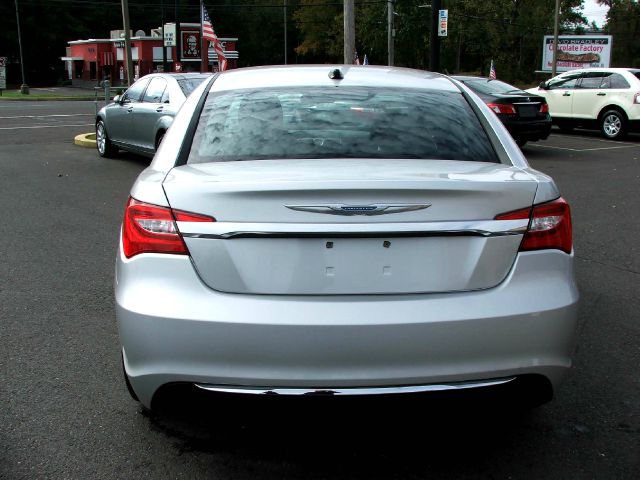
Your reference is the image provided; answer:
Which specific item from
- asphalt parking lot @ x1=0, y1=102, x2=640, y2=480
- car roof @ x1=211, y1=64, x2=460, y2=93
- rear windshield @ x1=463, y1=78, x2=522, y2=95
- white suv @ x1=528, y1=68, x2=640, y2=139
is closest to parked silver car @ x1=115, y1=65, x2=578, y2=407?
asphalt parking lot @ x1=0, y1=102, x2=640, y2=480

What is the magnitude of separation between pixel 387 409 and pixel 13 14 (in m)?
82.6

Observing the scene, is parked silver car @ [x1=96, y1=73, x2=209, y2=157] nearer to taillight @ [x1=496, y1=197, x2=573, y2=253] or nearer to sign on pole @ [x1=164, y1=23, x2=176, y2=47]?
taillight @ [x1=496, y1=197, x2=573, y2=253]

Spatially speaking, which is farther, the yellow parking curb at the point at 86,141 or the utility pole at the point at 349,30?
the utility pole at the point at 349,30

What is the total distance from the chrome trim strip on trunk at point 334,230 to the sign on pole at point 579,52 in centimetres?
4086

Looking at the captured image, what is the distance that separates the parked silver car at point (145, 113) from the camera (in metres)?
10.9

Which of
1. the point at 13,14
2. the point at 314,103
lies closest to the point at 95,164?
the point at 314,103

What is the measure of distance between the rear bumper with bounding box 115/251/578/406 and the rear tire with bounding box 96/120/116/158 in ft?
36.9

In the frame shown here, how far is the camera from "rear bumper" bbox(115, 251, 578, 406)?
2.47 m

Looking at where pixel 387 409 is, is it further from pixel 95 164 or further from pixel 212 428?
pixel 95 164

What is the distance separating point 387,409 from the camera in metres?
2.57

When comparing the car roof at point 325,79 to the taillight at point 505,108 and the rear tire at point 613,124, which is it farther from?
the rear tire at point 613,124

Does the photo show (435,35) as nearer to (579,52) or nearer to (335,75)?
(335,75)

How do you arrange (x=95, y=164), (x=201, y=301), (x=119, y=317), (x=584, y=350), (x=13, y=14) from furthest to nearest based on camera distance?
1. (x=13, y=14)
2. (x=95, y=164)
3. (x=584, y=350)
4. (x=119, y=317)
5. (x=201, y=301)

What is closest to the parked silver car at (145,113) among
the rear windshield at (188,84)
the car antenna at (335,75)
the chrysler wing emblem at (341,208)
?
the rear windshield at (188,84)
